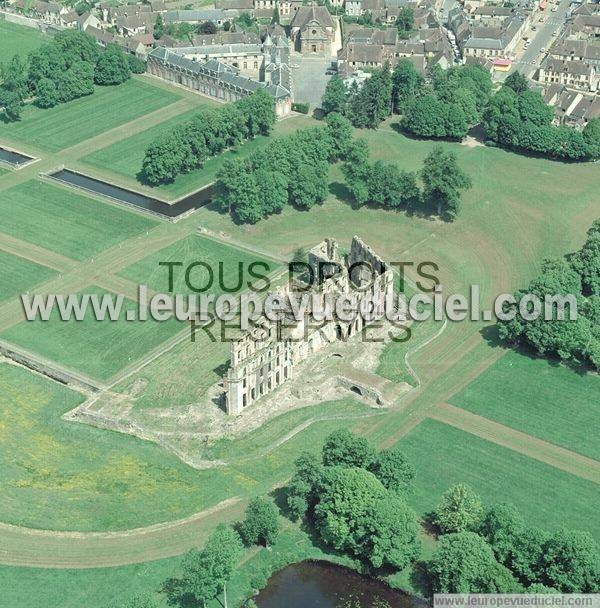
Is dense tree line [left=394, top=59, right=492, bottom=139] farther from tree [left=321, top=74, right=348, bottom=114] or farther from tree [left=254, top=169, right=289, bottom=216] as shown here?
tree [left=254, top=169, right=289, bottom=216]

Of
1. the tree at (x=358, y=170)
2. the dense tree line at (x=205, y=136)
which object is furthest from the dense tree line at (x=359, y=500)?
the dense tree line at (x=205, y=136)

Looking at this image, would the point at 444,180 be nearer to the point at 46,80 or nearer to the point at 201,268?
the point at 201,268

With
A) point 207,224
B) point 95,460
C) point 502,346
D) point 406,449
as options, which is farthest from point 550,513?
point 207,224

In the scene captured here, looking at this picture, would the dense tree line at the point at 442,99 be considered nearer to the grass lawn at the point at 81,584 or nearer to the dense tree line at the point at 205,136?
the dense tree line at the point at 205,136

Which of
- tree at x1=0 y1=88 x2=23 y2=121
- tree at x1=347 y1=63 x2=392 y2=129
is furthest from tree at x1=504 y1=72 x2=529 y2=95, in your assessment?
tree at x1=0 y1=88 x2=23 y2=121

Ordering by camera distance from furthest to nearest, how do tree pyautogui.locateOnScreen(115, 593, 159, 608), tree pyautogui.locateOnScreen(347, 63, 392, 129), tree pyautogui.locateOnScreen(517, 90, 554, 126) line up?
tree pyautogui.locateOnScreen(347, 63, 392, 129)
tree pyautogui.locateOnScreen(517, 90, 554, 126)
tree pyautogui.locateOnScreen(115, 593, 159, 608)

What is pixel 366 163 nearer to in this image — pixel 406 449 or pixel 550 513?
pixel 406 449
